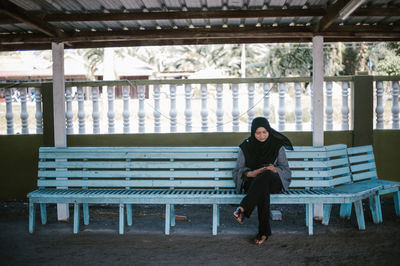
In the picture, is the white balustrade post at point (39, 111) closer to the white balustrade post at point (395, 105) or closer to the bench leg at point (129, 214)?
the bench leg at point (129, 214)

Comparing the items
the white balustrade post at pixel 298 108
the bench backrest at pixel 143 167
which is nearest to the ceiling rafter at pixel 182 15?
the white balustrade post at pixel 298 108

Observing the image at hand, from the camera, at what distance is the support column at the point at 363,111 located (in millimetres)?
6688

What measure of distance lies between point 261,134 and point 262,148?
176mm

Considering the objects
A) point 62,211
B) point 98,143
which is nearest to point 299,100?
point 98,143

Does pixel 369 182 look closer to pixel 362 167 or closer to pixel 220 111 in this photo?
pixel 362 167

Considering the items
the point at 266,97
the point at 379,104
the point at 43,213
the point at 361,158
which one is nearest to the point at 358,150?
the point at 361,158

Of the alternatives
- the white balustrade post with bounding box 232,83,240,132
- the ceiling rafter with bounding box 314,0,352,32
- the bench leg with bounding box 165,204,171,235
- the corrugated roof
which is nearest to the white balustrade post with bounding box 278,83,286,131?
the white balustrade post with bounding box 232,83,240,132

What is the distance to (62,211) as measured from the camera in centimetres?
582

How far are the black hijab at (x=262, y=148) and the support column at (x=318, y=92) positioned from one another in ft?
2.61

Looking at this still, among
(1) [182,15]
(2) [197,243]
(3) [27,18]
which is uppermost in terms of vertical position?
(1) [182,15]

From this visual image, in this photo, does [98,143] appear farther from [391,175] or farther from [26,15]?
[391,175]

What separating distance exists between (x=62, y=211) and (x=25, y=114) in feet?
6.38

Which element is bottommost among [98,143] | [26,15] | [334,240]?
[334,240]

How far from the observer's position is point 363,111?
6703mm
